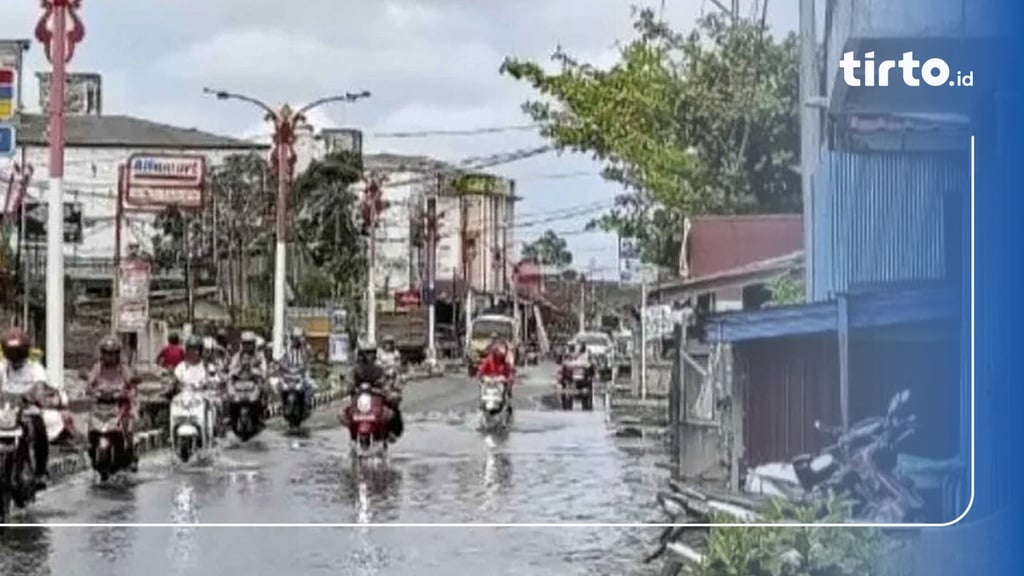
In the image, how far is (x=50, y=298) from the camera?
574 cm

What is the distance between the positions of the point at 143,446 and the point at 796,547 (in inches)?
69.6

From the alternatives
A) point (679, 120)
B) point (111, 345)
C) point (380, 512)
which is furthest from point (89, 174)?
point (679, 120)

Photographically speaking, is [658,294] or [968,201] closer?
[968,201]

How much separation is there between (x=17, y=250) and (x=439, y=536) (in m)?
1.18

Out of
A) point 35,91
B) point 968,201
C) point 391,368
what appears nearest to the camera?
point 968,201

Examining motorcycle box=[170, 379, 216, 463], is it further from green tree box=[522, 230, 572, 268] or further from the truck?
green tree box=[522, 230, 572, 268]

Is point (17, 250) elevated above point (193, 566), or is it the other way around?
point (17, 250)

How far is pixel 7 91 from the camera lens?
5.71m

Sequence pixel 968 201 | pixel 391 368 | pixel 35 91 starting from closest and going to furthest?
pixel 968 201
pixel 35 91
pixel 391 368

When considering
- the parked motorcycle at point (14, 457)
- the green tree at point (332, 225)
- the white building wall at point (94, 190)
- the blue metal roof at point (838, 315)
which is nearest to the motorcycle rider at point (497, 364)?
the green tree at point (332, 225)

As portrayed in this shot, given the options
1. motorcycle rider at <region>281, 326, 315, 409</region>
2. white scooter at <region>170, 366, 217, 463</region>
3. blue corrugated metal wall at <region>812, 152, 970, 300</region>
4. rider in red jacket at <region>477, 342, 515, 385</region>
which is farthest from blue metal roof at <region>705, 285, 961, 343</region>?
white scooter at <region>170, 366, 217, 463</region>

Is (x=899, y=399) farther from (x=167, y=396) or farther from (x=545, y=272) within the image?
(x=167, y=396)

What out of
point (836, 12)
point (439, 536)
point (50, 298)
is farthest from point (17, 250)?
point (836, 12)

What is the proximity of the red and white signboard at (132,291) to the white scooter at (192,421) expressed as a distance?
1.39 ft
